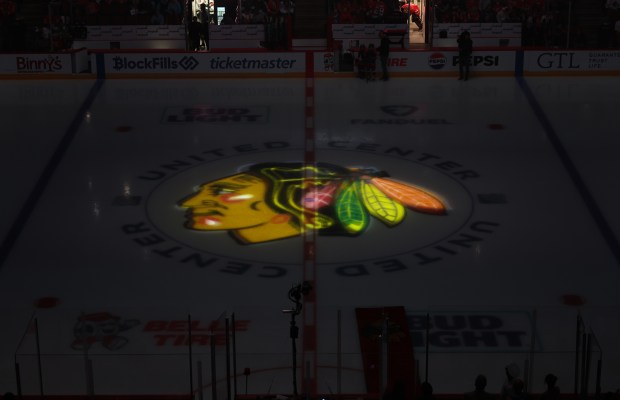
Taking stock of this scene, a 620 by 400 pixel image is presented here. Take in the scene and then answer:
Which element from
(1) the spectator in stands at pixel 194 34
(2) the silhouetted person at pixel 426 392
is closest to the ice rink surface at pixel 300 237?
(2) the silhouetted person at pixel 426 392

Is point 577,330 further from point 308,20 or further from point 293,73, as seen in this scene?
point 308,20

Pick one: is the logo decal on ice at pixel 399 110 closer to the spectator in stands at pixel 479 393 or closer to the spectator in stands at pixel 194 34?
the spectator in stands at pixel 194 34

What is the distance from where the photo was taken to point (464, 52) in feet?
73.1

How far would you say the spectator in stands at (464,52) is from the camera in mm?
22109

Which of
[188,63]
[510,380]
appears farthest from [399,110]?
[510,380]

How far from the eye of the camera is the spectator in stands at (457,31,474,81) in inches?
870

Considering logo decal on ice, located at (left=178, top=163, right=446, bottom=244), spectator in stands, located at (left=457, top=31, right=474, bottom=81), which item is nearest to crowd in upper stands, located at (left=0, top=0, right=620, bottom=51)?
spectator in stands, located at (left=457, top=31, right=474, bottom=81)

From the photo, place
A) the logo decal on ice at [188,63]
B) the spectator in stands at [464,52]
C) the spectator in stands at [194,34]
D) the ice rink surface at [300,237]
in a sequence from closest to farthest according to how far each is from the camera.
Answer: the ice rink surface at [300,237], the spectator in stands at [464,52], the logo decal on ice at [188,63], the spectator in stands at [194,34]

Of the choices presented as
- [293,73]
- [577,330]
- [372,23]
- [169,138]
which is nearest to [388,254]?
[577,330]

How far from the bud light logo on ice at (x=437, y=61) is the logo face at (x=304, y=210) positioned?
258 inches

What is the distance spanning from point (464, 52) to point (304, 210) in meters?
9.97

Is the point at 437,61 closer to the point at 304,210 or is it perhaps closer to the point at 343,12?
the point at 343,12

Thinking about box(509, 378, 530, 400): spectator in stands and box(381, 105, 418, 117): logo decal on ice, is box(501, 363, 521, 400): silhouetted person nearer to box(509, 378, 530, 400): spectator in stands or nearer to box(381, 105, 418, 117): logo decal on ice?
box(509, 378, 530, 400): spectator in stands

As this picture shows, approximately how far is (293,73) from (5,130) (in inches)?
295
